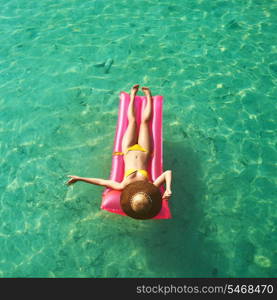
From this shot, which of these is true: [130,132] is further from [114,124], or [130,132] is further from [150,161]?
[114,124]

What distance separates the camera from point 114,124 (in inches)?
195

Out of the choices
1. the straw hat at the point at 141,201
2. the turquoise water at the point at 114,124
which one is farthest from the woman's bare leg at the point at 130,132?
the straw hat at the point at 141,201

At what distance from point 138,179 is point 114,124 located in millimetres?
1532

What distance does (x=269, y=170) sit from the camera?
14.5ft

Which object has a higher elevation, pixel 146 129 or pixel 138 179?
pixel 146 129

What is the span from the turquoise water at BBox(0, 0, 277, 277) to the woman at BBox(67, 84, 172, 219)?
0.65m

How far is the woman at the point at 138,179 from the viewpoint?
3.12 m

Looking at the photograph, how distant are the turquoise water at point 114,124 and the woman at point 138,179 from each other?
2.14 ft

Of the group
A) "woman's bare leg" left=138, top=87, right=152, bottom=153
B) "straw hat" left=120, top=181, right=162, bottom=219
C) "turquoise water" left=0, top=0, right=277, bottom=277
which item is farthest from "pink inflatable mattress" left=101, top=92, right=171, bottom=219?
"turquoise water" left=0, top=0, right=277, bottom=277

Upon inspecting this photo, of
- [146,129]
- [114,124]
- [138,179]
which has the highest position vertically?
[146,129]

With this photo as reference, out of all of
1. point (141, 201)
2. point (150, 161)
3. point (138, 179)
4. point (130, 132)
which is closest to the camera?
point (141, 201)

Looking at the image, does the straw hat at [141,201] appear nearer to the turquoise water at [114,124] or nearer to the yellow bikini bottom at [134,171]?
the yellow bikini bottom at [134,171]

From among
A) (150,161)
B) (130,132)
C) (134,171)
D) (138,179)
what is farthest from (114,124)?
(138,179)

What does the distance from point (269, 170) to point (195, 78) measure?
6.70 ft
